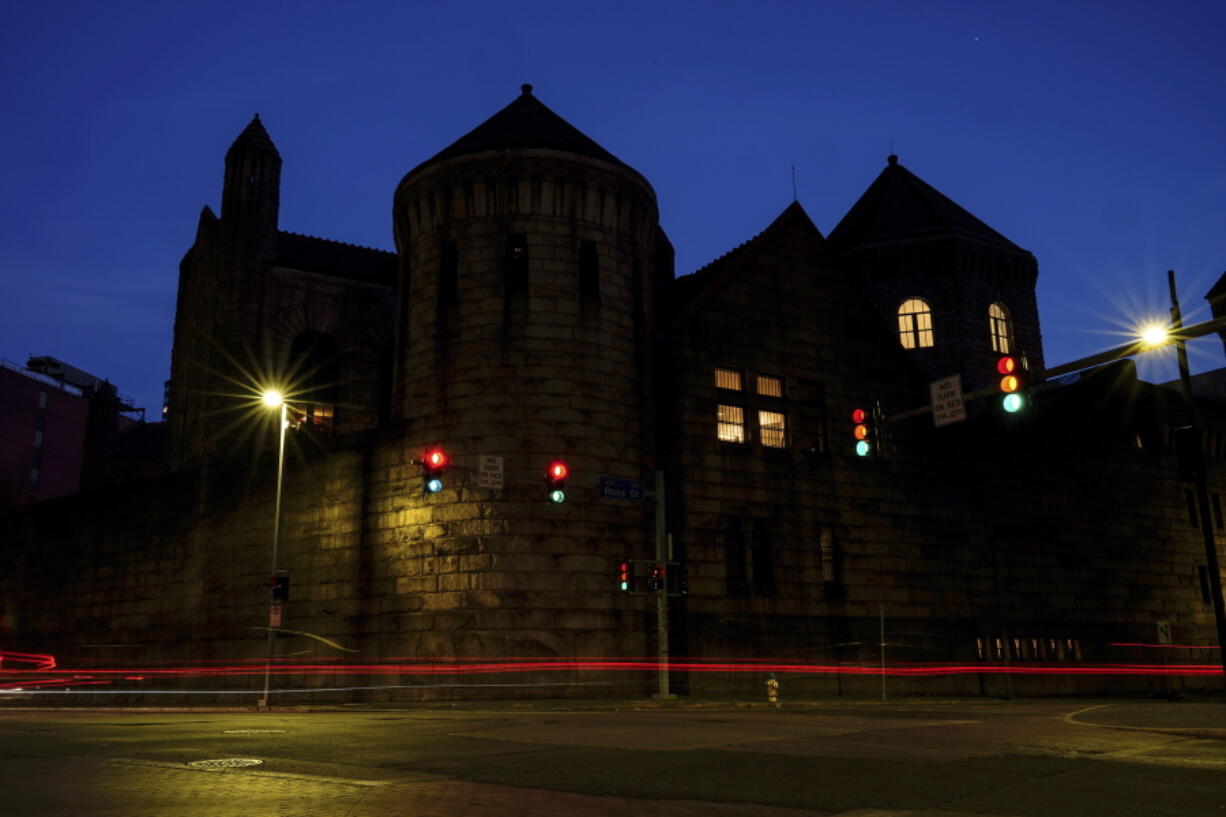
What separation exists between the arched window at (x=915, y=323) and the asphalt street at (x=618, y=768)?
37877 mm

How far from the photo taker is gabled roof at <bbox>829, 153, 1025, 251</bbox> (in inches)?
2191

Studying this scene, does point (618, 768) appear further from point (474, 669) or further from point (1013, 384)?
point (474, 669)

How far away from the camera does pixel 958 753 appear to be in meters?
Result: 12.8

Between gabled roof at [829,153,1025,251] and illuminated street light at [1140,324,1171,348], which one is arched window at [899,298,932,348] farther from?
illuminated street light at [1140,324,1171,348]

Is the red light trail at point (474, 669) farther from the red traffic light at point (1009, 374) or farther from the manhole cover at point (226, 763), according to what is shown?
the manhole cover at point (226, 763)

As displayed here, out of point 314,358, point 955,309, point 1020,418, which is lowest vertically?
point 1020,418

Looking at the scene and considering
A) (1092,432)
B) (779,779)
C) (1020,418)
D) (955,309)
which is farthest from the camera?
(955,309)

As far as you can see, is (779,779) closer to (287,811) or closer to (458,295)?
(287,811)

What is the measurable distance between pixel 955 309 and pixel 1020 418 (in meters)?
9.45

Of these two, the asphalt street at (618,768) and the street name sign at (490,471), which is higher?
the street name sign at (490,471)

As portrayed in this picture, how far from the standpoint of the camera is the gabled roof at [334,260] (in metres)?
49.4

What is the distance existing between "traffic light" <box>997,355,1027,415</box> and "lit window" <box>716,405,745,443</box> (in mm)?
19627

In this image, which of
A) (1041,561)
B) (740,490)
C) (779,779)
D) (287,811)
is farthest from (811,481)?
(287,811)

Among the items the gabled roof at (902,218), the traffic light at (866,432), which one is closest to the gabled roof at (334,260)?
the gabled roof at (902,218)
